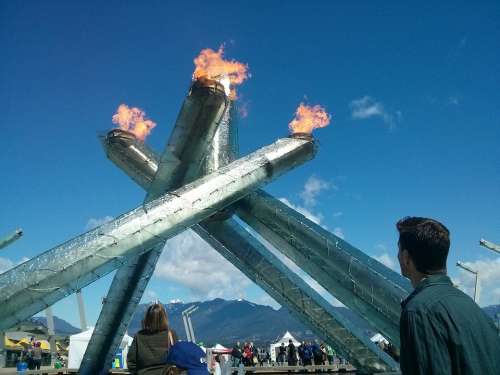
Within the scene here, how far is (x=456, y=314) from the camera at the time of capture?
6.72 feet

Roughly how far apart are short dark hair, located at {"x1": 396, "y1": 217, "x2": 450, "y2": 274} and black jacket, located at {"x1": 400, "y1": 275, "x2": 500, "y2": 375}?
28 cm

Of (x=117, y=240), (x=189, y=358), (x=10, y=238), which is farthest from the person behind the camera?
(x=10, y=238)

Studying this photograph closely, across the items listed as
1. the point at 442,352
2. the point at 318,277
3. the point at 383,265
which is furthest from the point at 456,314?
the point at 318,277

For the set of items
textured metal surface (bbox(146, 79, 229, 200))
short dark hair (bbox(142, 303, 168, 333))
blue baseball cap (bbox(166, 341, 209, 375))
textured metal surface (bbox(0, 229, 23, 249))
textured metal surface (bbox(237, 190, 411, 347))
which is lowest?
blue baseball cap (bbox(166, 341, 209, 375))

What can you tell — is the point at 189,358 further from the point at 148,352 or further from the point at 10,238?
the point at 10,238

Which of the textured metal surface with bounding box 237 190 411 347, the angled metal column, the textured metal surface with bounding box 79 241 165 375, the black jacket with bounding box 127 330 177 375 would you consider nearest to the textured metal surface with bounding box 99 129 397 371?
the textured metal surface with bounding box 237 190 411 347

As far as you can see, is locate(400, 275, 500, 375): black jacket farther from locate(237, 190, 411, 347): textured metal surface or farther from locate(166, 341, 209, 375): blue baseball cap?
locate(237, 190, 411, 347): textured metal surface

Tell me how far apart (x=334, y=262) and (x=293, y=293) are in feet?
7.76

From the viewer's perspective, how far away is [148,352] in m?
4.12

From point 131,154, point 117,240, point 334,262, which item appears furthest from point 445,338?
point 131,154

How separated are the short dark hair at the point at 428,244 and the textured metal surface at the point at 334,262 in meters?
9.49

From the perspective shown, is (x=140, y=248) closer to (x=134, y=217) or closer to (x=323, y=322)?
(x=134, y=217)

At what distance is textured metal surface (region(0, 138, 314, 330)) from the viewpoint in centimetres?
897

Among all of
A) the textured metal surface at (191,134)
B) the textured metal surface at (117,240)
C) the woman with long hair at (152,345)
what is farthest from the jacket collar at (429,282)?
the textured metal surface at (117,240)
